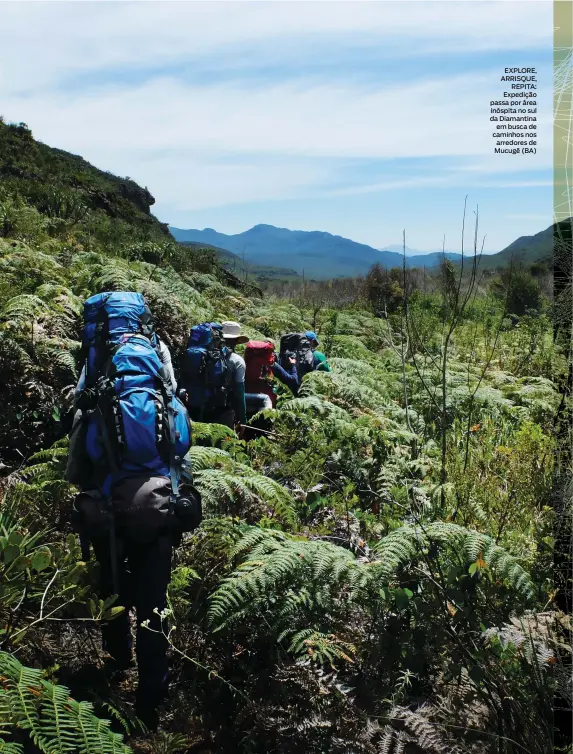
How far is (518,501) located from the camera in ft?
12.3

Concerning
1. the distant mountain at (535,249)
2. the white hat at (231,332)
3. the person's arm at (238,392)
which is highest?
the distant mountain at (535,249)

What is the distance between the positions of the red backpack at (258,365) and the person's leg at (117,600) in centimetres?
347

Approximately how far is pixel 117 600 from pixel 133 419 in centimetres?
92

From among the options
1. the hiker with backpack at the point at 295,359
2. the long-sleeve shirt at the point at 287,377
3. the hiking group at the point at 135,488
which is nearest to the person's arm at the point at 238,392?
the long-sleeve shirt at the point at 287,377

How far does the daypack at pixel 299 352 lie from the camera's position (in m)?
7.34

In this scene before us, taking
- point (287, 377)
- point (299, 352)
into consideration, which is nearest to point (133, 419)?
point (287, 377)

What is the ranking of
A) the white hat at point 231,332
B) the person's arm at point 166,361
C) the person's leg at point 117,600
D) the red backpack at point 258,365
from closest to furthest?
the person's leg at point 117,600
the person's arm at point 166,361
the white hat at point 231,332
the red backpack at point 258,365

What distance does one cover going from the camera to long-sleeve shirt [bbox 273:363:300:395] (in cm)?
686

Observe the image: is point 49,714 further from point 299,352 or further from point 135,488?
point 299,352

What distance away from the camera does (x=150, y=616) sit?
2777 millimetres

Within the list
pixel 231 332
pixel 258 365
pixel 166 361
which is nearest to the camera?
pixel 166 361

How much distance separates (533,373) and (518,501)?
19.4 ft

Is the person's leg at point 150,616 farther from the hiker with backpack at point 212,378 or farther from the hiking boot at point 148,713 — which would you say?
the hiker with backpack at point 212,378

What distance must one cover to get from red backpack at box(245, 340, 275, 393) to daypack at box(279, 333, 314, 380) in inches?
37.9
